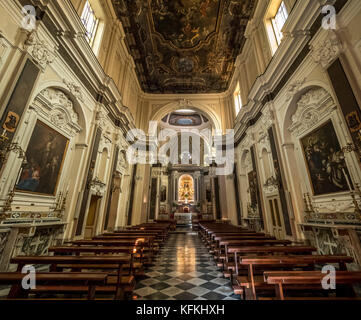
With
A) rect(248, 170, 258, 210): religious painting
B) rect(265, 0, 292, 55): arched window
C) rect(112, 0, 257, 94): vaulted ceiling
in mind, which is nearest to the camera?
rect(265, 0, 292, 55): arched window

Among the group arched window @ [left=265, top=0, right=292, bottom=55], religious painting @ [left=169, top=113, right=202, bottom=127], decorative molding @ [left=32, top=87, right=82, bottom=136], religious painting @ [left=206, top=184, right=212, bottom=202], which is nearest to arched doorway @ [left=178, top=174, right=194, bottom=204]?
religious painting @ [left=206, top=184, right=212, bottom=202]

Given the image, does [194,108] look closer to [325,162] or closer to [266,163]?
[266,163]

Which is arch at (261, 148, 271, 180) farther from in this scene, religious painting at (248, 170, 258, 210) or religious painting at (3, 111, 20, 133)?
religious painting at (3, 111, 20, 133)

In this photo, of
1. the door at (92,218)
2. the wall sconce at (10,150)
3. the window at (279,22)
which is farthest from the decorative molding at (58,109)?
the window at (279,22)

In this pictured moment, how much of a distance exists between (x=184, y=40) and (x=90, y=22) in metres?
5.12

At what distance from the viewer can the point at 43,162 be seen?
4.50 meters

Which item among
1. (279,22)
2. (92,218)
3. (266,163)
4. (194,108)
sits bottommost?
(92,218)

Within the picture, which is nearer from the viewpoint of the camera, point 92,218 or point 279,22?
point 279,22

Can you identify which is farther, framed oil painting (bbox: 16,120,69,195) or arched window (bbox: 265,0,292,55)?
arched window (bbox: 265,0,292,55)

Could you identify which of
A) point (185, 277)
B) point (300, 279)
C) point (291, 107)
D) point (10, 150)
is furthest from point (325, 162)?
point (10, 150)

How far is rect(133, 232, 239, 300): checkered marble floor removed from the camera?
9.17 feet

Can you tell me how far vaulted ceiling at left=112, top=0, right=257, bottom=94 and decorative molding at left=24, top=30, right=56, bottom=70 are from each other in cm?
543

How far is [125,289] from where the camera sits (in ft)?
8.18
